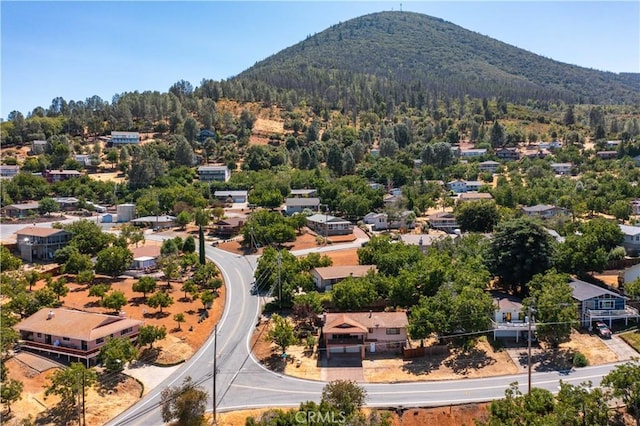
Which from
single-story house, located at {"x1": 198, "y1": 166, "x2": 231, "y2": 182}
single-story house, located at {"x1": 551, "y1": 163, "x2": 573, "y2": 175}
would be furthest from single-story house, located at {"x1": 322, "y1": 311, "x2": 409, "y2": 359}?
single-story house, located at {"x1": 551, "y1": 163, "x2": 573, "y2": 175}

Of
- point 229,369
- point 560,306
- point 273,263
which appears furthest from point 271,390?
point 560,306

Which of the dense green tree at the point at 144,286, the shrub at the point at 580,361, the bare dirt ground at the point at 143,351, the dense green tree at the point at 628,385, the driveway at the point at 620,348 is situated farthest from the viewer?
the dense green tree at the point at 144,286

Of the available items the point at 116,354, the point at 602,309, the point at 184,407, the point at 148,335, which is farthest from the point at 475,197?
the point at 184,407

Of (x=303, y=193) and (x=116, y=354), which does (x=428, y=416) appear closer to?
(x=116, y=354)

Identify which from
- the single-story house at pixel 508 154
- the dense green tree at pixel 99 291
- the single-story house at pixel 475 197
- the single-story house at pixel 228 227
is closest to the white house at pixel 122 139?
the single-story house at pixel 228 227

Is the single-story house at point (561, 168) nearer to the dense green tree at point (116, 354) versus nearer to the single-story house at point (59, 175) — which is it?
the dense green tree at point (116, 354)
